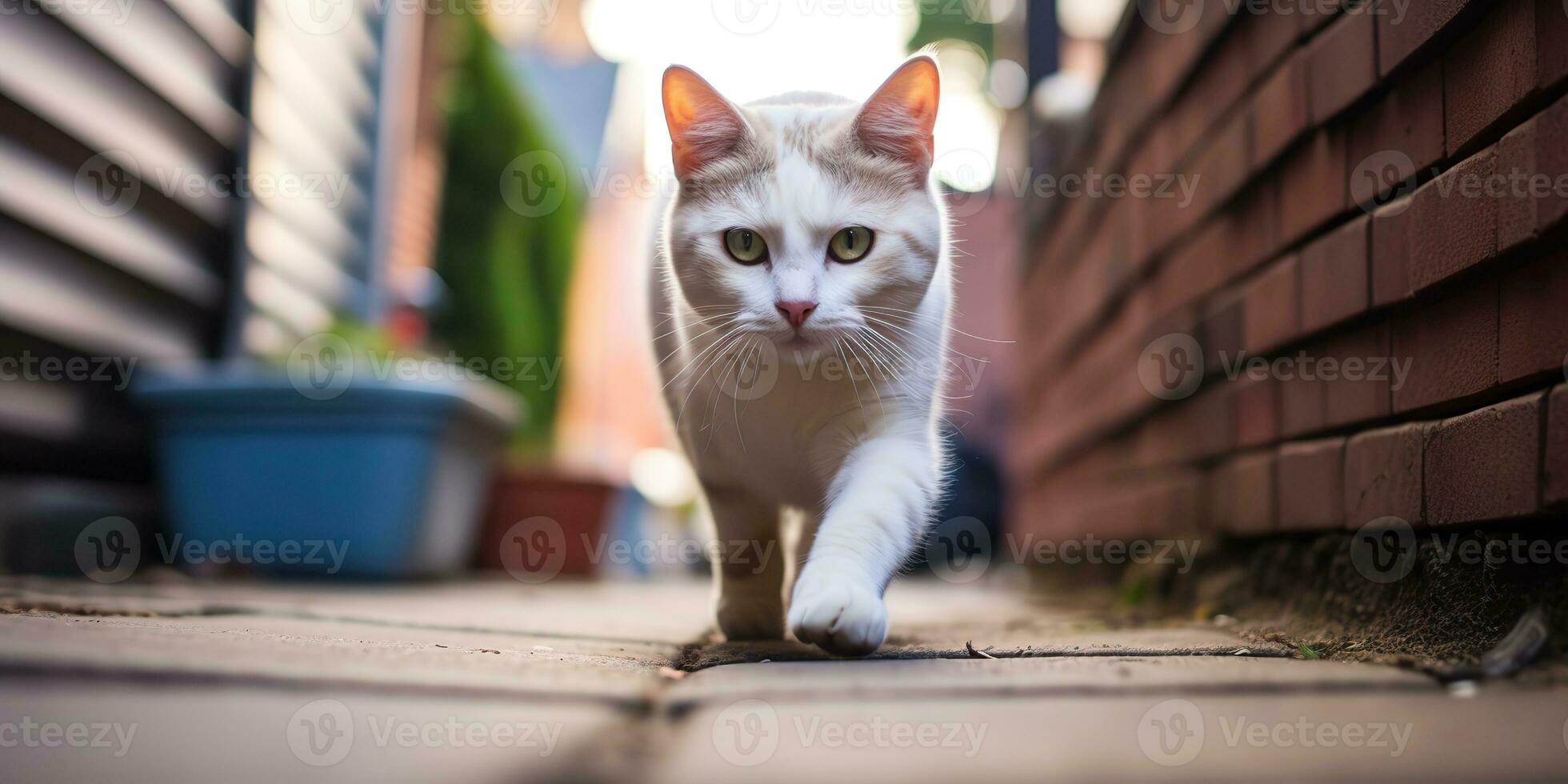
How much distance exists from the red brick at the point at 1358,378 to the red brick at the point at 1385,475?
4 cm

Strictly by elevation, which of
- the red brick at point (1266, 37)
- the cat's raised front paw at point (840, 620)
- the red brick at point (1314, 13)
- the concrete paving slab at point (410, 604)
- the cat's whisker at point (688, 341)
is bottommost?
the concrete paving slab at point (410, 604)

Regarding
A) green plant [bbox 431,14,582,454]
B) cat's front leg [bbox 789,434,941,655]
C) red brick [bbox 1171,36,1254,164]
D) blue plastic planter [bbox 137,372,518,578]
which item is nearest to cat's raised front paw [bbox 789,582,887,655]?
cat's front leg [bbox 789,434,941,655]

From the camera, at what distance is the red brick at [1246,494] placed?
1759 millimetres

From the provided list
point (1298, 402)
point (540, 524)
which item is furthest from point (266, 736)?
point (540, 524)

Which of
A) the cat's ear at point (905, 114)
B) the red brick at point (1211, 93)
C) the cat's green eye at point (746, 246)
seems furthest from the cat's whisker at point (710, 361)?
the red brick at point (1211, 93)

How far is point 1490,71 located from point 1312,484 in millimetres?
666

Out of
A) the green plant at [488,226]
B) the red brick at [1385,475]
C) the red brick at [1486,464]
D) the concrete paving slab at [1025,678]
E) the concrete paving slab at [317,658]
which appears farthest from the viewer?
the green plant at [488,226]

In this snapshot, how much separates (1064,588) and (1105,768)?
2.49 metres

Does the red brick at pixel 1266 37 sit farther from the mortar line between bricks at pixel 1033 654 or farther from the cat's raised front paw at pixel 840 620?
the cat's raised front paw at pixel 840 620

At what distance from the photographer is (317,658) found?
0.99m

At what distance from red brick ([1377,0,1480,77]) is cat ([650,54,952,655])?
62 centimetres

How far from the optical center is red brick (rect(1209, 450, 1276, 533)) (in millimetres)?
1759

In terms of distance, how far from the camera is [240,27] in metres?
3.25

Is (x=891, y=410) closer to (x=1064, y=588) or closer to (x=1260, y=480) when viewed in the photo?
(x=1260, y=480)
